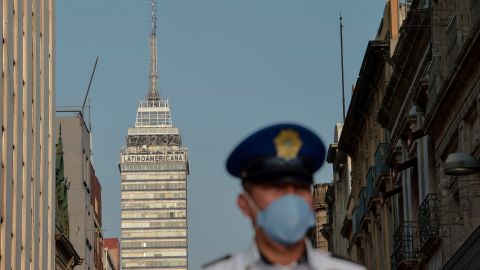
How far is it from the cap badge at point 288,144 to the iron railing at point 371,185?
57.6 meters

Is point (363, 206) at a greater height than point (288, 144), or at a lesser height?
greater

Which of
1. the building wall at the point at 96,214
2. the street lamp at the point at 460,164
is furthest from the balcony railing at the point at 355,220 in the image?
the building wall at the point at 96,214

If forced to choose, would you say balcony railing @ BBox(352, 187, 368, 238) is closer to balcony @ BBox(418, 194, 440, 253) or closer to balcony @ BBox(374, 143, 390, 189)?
balcony @ BBox(374, 143, 390, 189)

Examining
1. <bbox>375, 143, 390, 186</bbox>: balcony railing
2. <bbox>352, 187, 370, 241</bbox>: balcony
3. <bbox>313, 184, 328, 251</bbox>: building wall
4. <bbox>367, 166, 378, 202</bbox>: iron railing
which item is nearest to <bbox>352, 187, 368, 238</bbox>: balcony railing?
<bbox>352, 187, 370, 241</bbox>: balcony

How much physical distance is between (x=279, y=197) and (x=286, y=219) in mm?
140

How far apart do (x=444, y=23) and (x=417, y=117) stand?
8011 mm

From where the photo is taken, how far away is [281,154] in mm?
6801

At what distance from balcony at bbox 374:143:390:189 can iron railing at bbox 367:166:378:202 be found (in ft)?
3.17

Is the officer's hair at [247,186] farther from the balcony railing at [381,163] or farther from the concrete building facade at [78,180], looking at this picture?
the concrete building facade at [78,180]

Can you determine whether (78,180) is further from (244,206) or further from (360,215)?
(244,206)

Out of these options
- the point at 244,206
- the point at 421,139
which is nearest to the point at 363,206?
the point at 421,139
